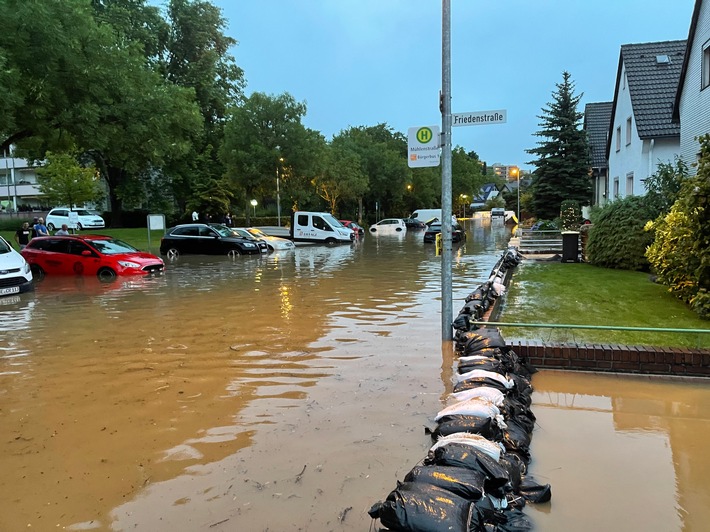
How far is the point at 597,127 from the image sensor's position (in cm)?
3591

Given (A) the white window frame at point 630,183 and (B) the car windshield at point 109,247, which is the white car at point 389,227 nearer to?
(A) the white window frame at point 630,183

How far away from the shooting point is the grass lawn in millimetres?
6680

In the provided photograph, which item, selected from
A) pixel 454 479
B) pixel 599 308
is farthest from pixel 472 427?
pixel 599 308

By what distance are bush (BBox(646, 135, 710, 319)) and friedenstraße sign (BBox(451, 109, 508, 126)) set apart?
3.27 metres

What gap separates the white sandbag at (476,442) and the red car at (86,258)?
1435cm

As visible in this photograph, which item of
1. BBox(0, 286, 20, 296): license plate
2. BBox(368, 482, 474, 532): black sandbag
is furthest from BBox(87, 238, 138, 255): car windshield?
BBox(368, 482, 474, 532): black sandbag

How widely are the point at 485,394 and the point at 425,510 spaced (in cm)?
194

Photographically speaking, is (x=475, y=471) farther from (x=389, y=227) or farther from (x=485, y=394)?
(x=389, y=227)

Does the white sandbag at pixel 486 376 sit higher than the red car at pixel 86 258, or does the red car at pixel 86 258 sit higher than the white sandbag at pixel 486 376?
the red car at pixel 86 258

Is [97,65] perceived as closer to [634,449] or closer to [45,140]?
[45,140]

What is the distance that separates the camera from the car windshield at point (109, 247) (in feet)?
53.4

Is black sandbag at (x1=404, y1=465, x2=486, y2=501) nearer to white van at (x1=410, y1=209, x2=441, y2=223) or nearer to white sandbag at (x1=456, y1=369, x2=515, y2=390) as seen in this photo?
white sandbag at (x1=456, y1=369, x2=515, y2=390)

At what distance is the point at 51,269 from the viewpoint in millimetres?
16484

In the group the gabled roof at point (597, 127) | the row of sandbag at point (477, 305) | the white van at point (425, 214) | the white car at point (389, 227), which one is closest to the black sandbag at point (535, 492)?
the row of sandbag at point (477, 305)
